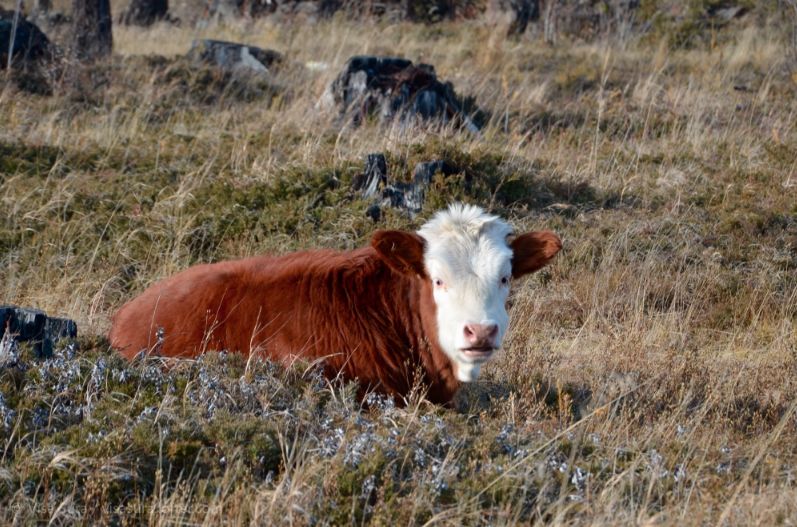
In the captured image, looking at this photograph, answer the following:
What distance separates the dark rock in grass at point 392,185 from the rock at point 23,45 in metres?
6.57

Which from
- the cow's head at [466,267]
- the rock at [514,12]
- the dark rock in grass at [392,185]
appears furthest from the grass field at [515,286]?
the rock at [514,12]

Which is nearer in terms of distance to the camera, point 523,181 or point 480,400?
point 480,400

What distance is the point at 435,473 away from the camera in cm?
480

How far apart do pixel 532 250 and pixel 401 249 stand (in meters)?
0.79

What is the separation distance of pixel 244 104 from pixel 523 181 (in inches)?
189

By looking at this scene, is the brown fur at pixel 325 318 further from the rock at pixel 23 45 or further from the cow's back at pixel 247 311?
the rock at pixel 23 45

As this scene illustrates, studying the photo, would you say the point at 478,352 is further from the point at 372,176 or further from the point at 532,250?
the point at 372,176

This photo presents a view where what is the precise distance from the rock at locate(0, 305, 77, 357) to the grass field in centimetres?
24

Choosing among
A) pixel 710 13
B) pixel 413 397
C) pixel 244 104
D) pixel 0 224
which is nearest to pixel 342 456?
pixel 413 397

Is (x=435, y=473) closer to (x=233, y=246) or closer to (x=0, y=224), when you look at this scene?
Answer: (x=233, y=246)

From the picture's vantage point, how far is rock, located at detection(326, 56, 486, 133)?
12625 mm

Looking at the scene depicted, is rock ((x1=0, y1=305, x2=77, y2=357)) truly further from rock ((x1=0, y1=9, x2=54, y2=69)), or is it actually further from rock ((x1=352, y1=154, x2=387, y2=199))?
rock ((x1=0, y1=9, x2=54, y2=69))

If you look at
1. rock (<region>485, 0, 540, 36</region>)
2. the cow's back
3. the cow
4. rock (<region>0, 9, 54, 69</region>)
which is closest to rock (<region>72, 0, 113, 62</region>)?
rock (<region>0, 9, 54, 69</region>)

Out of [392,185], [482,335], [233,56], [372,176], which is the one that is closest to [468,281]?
[482,335]
